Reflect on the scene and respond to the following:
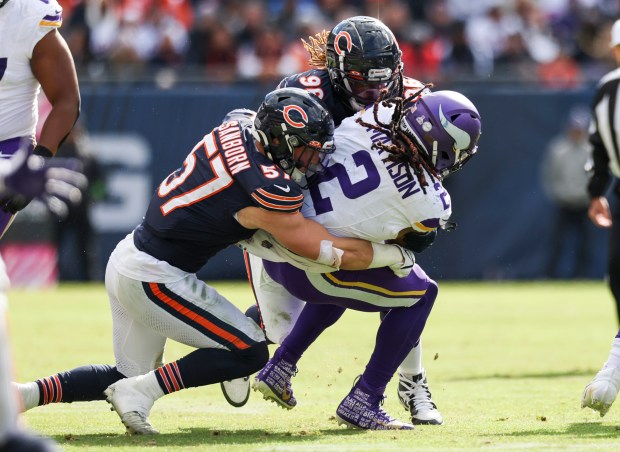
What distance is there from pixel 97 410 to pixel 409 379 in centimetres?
164

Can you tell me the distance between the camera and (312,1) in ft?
52.9

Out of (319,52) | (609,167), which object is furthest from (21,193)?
(609,167)

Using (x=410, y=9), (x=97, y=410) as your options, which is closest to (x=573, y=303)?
(x=410, y=9)

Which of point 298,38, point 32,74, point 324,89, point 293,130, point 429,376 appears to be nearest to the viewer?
point 293,130

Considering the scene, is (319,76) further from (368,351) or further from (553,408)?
(368,351)

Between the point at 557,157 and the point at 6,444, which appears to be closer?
the point at 6,444

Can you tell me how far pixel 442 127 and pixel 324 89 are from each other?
105cm

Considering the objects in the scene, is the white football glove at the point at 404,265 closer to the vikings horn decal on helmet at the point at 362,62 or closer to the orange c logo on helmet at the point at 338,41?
the vikings horn decal on helmet at the point at 362,62

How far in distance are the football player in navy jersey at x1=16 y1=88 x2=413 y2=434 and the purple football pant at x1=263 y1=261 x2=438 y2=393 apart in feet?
0.41

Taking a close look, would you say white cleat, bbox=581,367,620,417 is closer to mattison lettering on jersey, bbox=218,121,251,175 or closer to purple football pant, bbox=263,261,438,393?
purple football pant, bbox=263,261,438,393

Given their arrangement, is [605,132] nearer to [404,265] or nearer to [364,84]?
[364,84]

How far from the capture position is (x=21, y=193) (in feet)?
11.7

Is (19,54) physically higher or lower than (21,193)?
lower

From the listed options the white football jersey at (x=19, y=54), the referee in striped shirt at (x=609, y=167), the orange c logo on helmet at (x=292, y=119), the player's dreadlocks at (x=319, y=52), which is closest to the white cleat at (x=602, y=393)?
the referee in striped shirt at (x=609, y=167)
